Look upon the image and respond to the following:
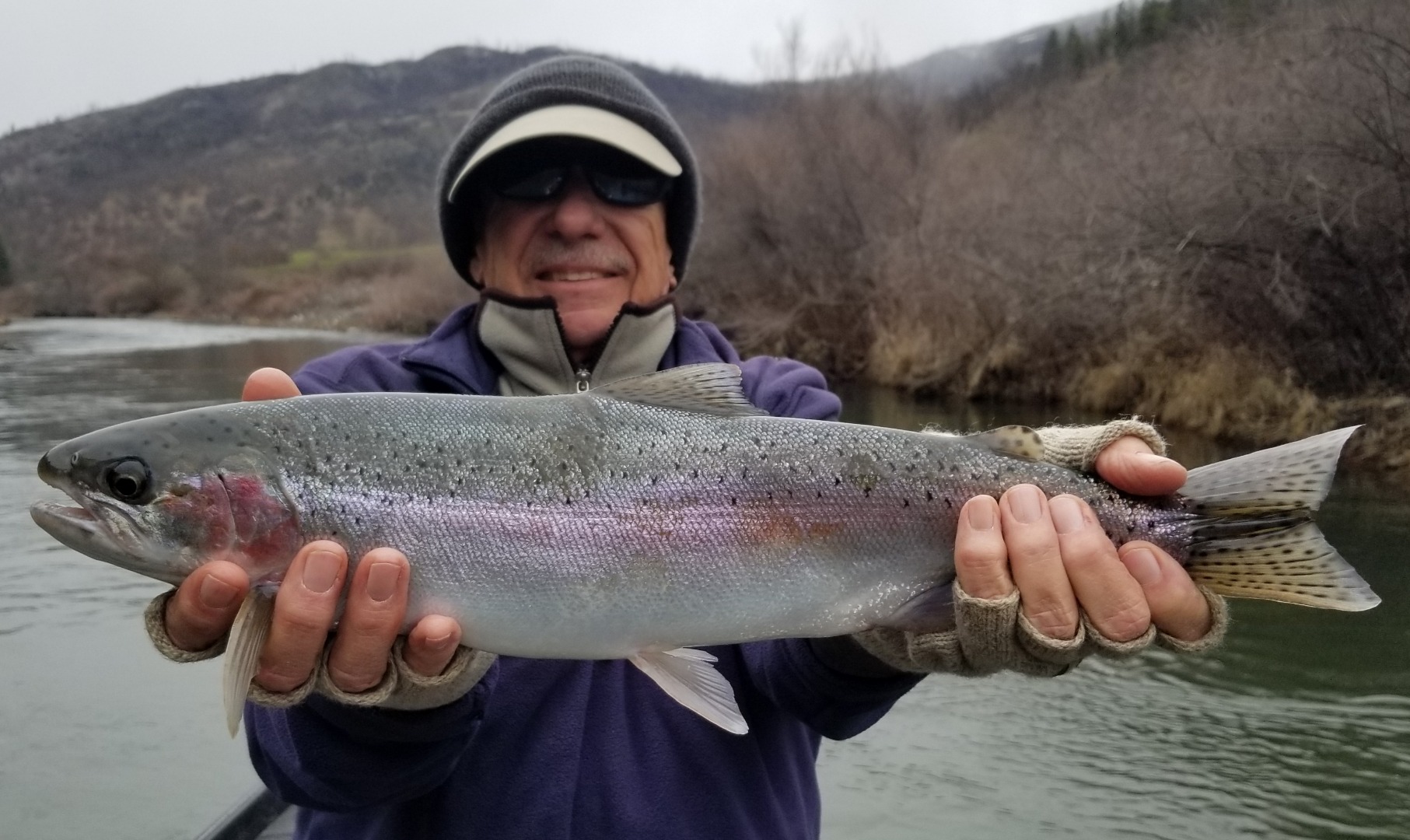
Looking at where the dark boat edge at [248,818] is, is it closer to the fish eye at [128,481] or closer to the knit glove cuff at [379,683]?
the knit glove cuff at [379,683]

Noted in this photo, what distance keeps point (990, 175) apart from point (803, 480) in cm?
2442

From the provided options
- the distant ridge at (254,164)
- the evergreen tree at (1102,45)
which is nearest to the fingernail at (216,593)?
the evergreen tree at (1102,45)

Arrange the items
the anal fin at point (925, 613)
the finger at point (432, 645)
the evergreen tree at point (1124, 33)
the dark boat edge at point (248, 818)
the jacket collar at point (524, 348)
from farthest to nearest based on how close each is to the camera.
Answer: the evergreen tree at point (1124, 33), the dark boat edge at point (248, 818), the jacket collar at point (524, 348), the anal fin at point (925, 613), the finger at point (432, 645)

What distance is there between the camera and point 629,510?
2328 mm

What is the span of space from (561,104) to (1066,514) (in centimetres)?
192

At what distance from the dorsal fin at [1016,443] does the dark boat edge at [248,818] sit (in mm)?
3032

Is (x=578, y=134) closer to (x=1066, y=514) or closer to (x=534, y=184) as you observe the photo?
(x=534, y=184)

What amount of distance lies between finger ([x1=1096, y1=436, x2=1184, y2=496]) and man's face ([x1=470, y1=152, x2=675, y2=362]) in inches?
57.2

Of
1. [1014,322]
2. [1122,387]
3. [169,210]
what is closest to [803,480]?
A: [1122,387]

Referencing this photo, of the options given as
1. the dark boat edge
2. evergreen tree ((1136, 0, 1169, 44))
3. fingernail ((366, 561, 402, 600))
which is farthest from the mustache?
evergreen tree ((1136, 0, 1169, 44))

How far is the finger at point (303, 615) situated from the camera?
Result: 2080mm

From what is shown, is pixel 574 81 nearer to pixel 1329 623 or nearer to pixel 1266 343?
pixel 1329 623

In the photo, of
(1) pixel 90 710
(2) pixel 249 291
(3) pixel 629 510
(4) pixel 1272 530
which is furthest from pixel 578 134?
(2) pixel 249 291

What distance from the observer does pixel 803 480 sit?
96.0 inches
